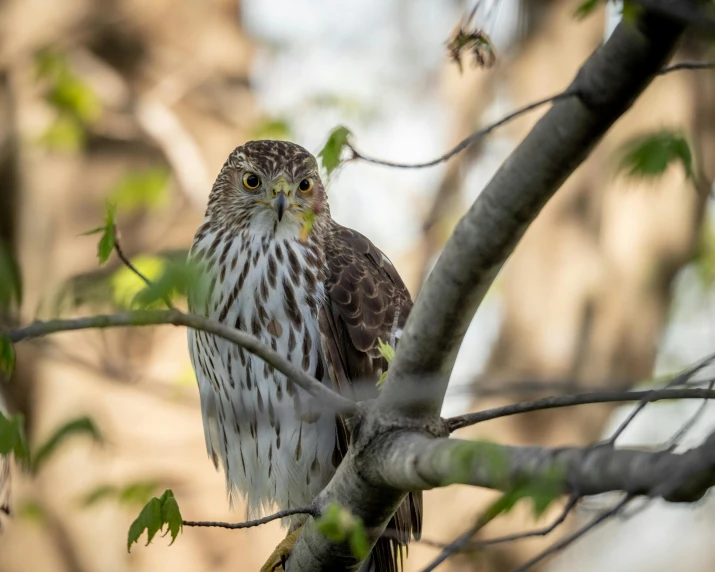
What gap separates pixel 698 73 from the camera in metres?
7.75

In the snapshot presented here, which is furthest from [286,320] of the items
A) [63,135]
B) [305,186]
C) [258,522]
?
[63,135]

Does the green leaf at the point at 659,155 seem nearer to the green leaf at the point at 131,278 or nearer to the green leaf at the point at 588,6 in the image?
the green leaf at the point at 588,6

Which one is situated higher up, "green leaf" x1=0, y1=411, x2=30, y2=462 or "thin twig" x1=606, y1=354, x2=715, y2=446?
"green leaf" x1=0, y1=411, x2=30, y2=462

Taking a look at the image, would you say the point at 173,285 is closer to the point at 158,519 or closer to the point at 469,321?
the point at 469,321

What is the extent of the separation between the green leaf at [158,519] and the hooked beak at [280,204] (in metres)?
A: 1.70

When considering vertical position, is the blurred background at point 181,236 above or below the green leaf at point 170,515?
above

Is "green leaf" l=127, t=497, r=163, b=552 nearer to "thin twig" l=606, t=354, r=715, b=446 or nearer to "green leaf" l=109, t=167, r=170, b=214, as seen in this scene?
"thin twig" l=606, t=354, r=715, b=446

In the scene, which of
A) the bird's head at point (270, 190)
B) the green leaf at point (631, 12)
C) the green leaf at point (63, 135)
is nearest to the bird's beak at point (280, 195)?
the bird's head at point (270, 190)

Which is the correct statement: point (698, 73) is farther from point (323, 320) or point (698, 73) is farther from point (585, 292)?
point (323, 320)

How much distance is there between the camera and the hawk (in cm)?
419

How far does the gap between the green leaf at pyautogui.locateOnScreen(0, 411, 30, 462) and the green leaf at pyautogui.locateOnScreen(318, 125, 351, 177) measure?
1.10 meters

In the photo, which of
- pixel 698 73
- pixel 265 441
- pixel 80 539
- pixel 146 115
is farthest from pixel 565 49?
pixel 80 539

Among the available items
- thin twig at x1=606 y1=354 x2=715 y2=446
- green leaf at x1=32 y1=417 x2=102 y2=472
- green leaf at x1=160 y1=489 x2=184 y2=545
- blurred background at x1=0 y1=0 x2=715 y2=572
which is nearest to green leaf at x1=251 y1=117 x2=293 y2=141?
blurred background at x1=0 y1=0 x2=715 y2=572

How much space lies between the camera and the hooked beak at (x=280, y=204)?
4.28 meters
